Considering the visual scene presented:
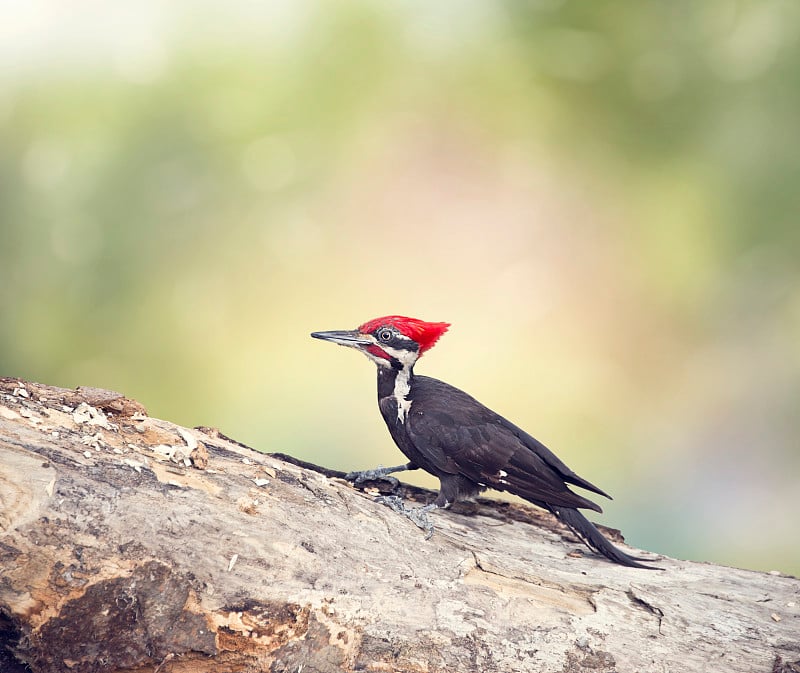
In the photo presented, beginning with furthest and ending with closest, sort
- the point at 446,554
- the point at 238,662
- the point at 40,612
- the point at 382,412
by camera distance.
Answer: the point at 382,412 < the point at 446,554 < the point at 238,662 < the point at 40,612

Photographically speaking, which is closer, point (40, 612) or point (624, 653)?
point (40, 612)

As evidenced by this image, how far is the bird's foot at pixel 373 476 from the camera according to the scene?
131 inches

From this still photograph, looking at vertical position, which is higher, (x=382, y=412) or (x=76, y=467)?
(x=382, y=412)

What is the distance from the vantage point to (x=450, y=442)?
10.4ft

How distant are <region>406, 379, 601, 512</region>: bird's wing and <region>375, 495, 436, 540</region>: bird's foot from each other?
22 cm

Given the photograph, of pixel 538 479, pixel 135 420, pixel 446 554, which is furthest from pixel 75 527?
pixel 538 479

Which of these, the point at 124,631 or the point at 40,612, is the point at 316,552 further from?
the point at 40,612

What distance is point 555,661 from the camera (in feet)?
8.47

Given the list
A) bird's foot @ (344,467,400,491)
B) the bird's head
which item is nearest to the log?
bird's foot @ (344,467,400,491)

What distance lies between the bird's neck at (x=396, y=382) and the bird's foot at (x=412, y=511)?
0.44 metres

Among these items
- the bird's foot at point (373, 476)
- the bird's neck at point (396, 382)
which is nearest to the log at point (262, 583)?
the bird's foot at point (373, 476)

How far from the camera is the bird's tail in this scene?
3.19 m

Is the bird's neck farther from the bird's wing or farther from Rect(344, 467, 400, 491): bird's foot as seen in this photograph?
Rect(344, 467, 400, 491): bird's foot

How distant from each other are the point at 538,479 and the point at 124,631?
5.04ft
